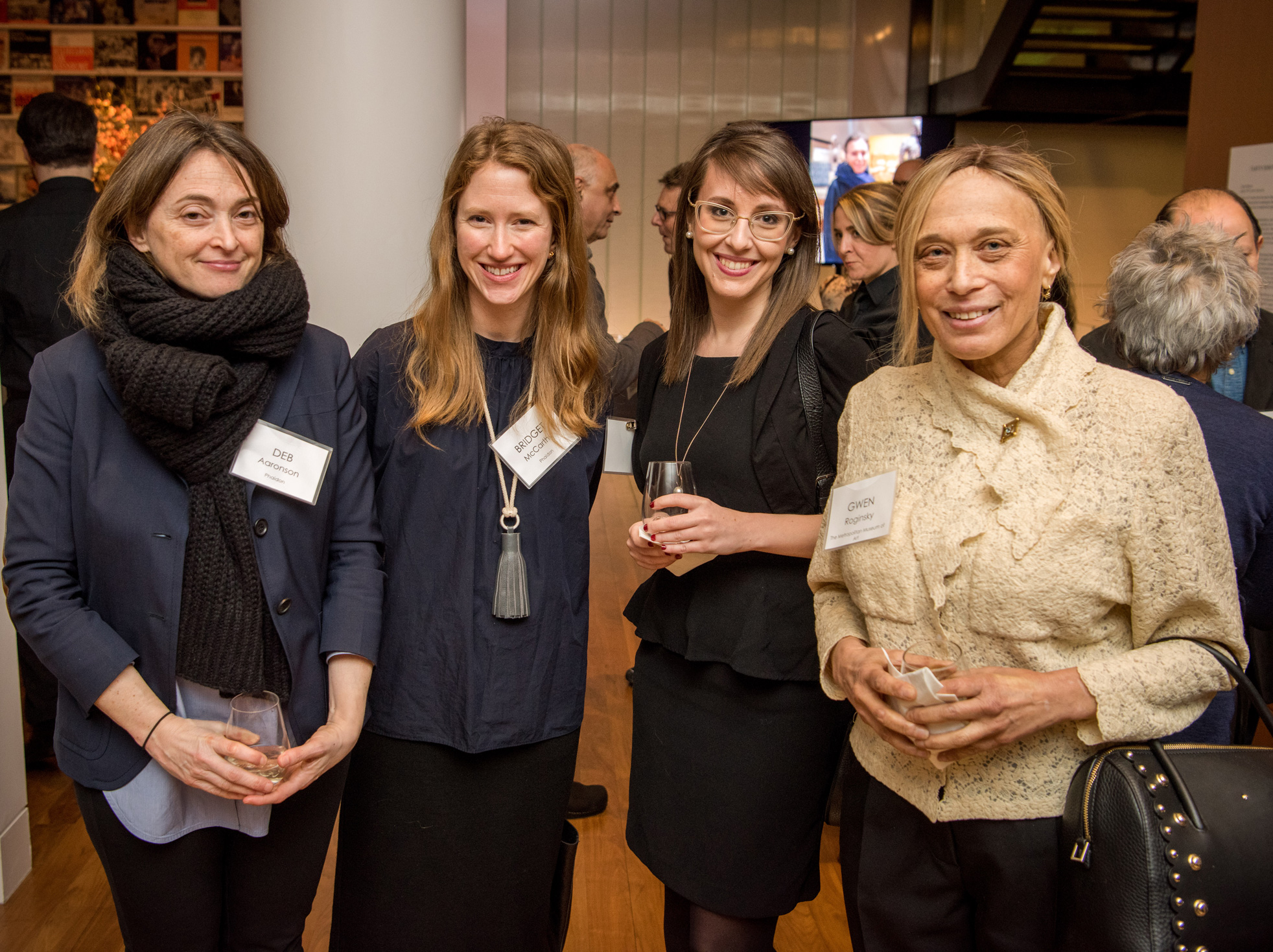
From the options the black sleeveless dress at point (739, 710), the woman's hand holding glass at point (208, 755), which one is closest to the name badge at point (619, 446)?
the black sleeveless dress at point (739, 710)

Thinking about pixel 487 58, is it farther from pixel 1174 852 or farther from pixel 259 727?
pixel 1174 852

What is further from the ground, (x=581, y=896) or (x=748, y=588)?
(x=748, y=588)

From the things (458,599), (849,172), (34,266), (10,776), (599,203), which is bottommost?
(10,776)

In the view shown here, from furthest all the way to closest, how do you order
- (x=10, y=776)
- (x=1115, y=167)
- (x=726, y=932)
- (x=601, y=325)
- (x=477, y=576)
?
1. (x=1115, y=167)
2. (x=10, y=776)
3. (x=601, y=325)
4. (x=726, y=932)
5. (x=477, y=576)

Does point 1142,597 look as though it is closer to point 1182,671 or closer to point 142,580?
point 1182,671

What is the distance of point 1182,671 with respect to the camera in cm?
122

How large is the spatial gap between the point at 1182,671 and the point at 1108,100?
302 inches

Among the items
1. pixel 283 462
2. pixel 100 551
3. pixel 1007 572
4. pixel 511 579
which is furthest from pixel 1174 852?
pixel 100 551

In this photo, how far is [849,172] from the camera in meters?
8.04

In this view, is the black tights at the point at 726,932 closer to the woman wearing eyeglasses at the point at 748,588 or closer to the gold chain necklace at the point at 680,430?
the woman wearing eyeglasses at the point at 748,588

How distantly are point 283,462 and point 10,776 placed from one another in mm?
1825

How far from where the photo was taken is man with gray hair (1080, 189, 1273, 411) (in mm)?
2215

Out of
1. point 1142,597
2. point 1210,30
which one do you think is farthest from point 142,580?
point 1210,30

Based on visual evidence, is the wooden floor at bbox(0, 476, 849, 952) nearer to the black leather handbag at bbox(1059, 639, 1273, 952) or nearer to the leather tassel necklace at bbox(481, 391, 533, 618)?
the leather tassel necklace at bbox(481, 391, 533, 618)
